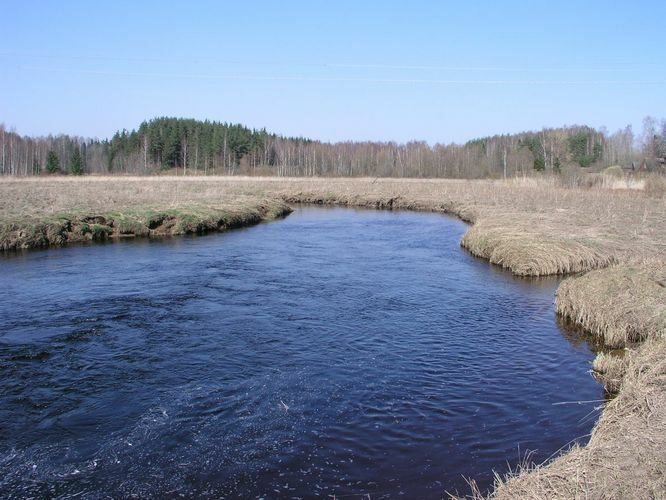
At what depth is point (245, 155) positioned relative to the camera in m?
118

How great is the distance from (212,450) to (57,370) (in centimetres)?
453

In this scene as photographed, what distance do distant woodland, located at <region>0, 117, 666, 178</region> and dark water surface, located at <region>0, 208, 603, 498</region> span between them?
83734 millimetres

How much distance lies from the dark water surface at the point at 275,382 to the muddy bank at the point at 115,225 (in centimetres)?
525

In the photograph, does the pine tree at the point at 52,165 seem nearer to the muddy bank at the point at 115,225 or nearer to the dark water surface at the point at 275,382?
the muddy bank at the point at 115,225

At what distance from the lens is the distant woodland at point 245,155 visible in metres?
104

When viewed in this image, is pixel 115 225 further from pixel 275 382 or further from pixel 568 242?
pixel 275 382

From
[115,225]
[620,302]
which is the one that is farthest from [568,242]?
[115,225]

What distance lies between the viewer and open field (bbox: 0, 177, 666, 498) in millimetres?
6410

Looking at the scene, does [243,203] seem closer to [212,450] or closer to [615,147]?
[212,450]

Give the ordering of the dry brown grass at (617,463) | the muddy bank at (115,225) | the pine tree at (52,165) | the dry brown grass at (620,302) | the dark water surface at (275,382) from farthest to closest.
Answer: the pine tree at (52,165)
the muddy bank at (115,225)
the dry brown grass at (620,302)
the dark water surface at (275,382)
the dry brown grass at (617,463)

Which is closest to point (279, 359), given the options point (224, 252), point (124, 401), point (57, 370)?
point (124, 401)

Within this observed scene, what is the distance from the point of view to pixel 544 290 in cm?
1917

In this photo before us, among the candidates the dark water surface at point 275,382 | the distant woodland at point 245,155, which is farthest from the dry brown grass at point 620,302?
the distant woodland at point 245,155

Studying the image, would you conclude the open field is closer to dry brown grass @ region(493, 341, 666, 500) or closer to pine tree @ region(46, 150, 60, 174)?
dry brown grass @ region(493, 341, 666, 500)
